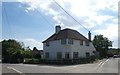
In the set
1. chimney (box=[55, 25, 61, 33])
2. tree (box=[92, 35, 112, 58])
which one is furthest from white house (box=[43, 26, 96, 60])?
tree (box=[92, 35, 112, 58])

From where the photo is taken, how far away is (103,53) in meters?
99.1

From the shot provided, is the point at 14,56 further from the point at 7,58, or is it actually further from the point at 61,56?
the point at 61,56

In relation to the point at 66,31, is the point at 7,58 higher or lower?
lower

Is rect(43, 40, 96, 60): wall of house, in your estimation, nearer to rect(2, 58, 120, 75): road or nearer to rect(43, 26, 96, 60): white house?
rect(43, 26, 96, 60): white house

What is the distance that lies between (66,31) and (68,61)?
35.1 ft

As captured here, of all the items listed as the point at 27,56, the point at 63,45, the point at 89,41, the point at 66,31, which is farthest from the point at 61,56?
the point at 27,56

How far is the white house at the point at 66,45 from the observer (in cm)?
5403

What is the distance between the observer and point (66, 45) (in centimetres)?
5397

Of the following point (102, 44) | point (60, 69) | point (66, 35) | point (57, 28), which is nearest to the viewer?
point (60, 69)

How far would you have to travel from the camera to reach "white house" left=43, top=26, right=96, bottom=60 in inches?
2127

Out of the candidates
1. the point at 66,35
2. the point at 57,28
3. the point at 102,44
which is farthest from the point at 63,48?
the point at 102,44

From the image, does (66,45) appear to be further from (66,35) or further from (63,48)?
(66,35)

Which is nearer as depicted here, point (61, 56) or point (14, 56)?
point (61, 56)

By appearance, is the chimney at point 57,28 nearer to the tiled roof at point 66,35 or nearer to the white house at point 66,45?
the white house at point 66,45
